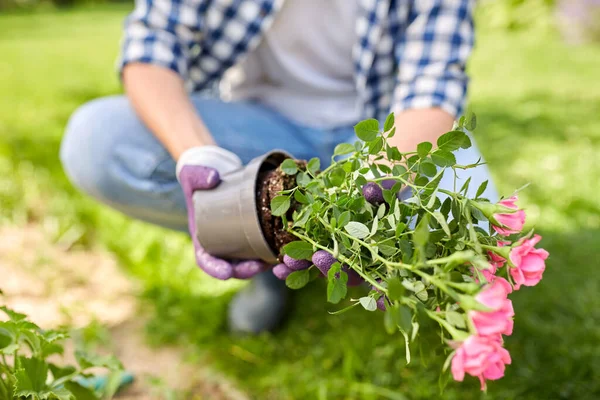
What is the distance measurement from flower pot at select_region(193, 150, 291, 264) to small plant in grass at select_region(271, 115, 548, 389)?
0.25ft

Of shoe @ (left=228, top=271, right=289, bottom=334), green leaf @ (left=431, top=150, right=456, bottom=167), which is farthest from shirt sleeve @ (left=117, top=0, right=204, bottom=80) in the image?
green leaf @ (left=431, top=150, right=456, bottom=167)

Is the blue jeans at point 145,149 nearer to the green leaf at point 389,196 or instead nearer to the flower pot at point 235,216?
the flower pot at point 235,216

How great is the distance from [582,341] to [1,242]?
1.87 meters

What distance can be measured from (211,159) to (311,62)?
640 millimetres

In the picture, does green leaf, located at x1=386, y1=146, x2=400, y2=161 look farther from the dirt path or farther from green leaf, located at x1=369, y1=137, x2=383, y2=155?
the dirt path

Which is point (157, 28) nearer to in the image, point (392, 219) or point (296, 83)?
point (296, 83)

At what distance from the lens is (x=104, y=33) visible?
293 inches

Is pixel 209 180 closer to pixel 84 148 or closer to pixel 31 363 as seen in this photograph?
pixel 31 363

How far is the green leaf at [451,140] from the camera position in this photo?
80cm

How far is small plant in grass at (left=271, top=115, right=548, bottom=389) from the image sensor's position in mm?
646

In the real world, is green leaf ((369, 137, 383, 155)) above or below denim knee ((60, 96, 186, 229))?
above

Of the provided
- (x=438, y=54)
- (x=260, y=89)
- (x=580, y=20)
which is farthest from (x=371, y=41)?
(x=580, y=20)

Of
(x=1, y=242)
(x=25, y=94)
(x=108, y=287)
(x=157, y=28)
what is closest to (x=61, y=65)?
(x=25, y=94)

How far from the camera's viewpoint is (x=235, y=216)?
100 centimetres
